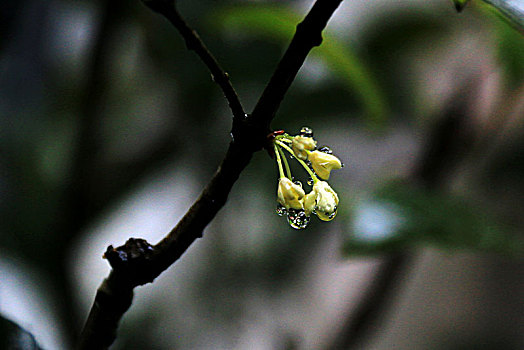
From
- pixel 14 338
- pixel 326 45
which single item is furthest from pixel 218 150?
pixel 14 338

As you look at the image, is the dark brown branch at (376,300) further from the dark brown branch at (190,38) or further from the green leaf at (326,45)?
the dark brown branch at (190,38)

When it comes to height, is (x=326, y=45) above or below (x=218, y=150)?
above

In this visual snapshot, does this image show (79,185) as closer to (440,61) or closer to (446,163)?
(446,163)

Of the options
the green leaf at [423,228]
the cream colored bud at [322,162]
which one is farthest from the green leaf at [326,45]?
the cream colored bud at [322,162]

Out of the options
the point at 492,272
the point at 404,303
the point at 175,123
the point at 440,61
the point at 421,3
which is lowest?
the point at 404,303

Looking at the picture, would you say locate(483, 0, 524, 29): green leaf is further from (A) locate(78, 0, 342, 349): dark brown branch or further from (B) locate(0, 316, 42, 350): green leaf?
(B) locate(0, 316, 42, 350): green leaf

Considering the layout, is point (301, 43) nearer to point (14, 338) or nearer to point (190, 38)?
point (190, 38)

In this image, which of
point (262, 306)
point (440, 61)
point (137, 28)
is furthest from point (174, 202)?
point (440, 61)
